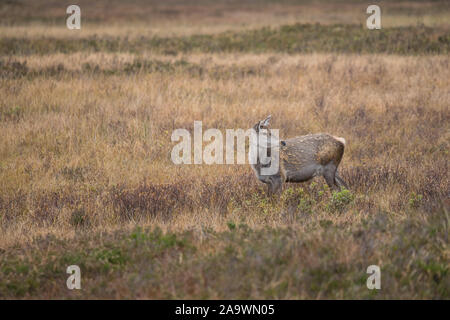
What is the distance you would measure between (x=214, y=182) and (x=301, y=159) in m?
1.74

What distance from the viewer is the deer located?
7671 millimetres

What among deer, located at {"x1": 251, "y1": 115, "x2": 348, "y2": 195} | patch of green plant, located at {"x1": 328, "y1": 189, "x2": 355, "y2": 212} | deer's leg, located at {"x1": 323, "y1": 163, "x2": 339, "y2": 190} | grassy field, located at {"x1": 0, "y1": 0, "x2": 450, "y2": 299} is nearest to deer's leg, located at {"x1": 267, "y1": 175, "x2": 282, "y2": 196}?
deer, located at {"x1": 251, "y1": 115, "x2": 348, "y2": 195}

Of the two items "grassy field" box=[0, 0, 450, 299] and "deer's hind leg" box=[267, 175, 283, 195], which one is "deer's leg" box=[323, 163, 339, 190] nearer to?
"grassy field" box=[0, 0, 450, 299]

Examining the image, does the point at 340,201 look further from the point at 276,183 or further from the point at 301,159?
the point at 276,183

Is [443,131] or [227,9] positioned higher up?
[227,9]

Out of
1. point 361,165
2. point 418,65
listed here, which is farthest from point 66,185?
point 418,65

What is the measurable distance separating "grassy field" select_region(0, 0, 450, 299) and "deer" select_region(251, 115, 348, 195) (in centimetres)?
27

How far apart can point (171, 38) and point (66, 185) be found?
833 inches

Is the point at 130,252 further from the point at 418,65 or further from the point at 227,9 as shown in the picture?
the point at 227,9

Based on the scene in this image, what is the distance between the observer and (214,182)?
8.55 metres

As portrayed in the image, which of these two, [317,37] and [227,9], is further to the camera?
[227,9]

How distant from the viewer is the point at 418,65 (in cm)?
1786

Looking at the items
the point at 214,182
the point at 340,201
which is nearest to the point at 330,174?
the point at 340,201
